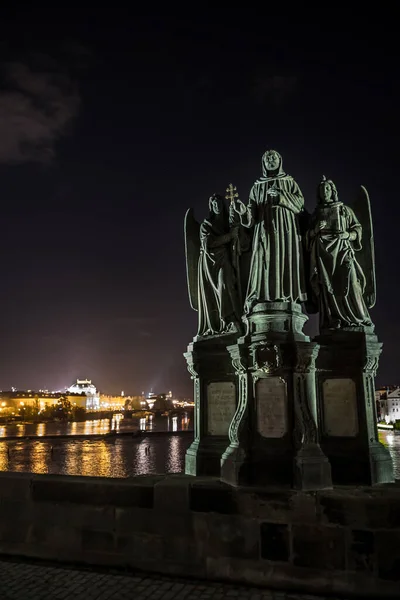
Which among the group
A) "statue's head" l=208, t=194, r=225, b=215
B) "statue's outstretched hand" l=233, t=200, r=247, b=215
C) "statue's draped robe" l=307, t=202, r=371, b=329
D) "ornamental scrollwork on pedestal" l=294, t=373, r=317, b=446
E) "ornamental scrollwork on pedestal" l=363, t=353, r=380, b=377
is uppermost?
"statue's head" l=208, t=194, r=225, b=215

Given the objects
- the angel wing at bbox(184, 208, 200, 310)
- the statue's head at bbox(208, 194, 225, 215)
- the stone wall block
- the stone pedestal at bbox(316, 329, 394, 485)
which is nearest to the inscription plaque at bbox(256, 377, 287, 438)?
the stone pedestal at bbox(316, 329, 394, 485)

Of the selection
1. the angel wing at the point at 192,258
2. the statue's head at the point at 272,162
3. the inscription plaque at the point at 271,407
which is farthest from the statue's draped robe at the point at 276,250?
the angel wing at the point at 192,258

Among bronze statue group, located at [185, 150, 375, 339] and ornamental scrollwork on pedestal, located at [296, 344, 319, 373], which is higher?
bronze statue group, located at [185, 150, 375, 339]

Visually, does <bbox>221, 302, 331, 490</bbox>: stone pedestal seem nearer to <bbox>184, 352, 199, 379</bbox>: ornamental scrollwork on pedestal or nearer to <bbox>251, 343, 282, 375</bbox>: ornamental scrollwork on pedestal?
<bbox>251, 343, 282, 375</bbox>: ornamental scrollwork on pedestal

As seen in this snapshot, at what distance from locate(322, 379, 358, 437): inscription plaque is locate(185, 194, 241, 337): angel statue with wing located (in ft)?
5.97

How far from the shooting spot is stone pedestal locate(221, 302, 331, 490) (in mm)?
6859

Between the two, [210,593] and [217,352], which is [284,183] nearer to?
[217,352]

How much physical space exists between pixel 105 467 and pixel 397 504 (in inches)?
505

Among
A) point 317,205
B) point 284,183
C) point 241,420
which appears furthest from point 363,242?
point 241,420

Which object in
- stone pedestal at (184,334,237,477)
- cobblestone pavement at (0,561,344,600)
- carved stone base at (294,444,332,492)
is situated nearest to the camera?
cobblestone pavement at (0,561,344,600)

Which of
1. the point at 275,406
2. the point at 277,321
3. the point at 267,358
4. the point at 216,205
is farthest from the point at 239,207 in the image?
the point at 275,406

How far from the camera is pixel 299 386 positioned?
23.5 ft

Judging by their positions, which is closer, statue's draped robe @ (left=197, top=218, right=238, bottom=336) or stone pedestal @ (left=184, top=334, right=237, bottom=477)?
stone pedestal @ (left=184, top=334, right=237, bottom=477)

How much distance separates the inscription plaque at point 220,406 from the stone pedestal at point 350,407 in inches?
58.2
